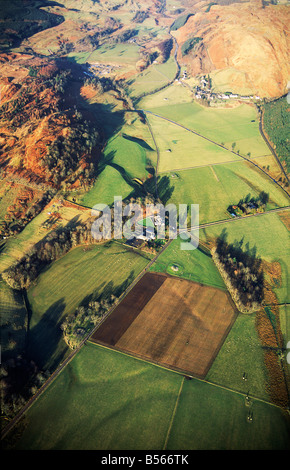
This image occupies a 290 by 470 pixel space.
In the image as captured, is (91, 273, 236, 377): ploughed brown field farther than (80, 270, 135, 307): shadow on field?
No

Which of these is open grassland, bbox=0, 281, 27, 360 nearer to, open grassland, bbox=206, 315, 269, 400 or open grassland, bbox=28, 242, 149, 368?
open grassland, bbox=28, 242, 149, 368

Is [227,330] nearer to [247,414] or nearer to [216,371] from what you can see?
[216,371]

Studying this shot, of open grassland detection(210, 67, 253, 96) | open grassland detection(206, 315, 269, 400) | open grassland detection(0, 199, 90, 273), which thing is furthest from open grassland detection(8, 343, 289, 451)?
open grassland detection(210, 67, 253, 96)

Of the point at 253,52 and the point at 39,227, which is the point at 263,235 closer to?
the point at 39,227

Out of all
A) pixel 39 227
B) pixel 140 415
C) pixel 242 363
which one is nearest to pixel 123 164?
pixel 39 227

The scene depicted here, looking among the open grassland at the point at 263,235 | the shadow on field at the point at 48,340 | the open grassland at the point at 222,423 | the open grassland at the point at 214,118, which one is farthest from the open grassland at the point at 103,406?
the open grassland at the point at 214,118
